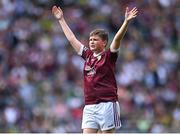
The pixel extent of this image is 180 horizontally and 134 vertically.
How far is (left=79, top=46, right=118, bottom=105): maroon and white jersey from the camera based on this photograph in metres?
10.6

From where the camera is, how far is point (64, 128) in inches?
686

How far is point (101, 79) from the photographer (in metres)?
10.7

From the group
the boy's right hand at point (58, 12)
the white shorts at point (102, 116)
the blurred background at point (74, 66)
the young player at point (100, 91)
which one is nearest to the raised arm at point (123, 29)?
the young player at point (100, 91)

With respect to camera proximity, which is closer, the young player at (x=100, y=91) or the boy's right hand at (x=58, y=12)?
the young player at (x=100, y=91)

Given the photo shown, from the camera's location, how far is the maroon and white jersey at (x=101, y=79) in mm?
10648

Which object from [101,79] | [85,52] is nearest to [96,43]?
[85,52]

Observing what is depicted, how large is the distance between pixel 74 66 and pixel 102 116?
8683 millimetres

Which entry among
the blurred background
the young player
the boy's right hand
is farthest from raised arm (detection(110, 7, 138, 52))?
the blurred background

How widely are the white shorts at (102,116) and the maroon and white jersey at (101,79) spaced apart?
2.5 inches

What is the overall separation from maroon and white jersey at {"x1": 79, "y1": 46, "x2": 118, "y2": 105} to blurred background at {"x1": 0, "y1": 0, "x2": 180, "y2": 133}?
21.2ft

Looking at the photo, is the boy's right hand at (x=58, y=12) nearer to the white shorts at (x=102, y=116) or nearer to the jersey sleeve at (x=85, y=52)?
the jersey sleeve at (x=85, y=52)

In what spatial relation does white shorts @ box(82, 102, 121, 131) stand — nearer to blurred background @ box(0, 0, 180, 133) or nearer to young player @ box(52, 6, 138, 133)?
young player @ box(52, 6, 138, 133)

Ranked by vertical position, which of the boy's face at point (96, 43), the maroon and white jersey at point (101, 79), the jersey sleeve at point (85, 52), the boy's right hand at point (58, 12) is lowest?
the maroon and white jersey at point (101, 79)

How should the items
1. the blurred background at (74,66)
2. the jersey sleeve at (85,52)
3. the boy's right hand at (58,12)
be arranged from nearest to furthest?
the jersey sleeve at (85,52) < the boy's right hand at (58,12) < the blurred background at (74,66)
